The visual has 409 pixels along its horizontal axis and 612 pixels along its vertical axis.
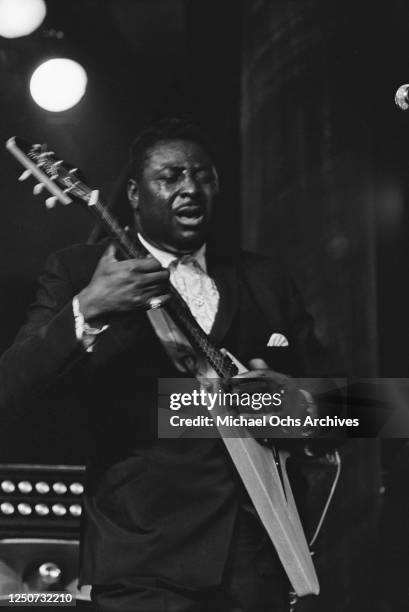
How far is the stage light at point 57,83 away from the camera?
3047 mm

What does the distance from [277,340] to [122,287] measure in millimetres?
530

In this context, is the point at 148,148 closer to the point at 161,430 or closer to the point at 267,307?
the point at 267,307

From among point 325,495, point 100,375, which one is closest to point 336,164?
point 325,495

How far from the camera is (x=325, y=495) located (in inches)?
107

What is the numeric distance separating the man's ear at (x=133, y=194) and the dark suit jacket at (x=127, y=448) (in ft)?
0.80

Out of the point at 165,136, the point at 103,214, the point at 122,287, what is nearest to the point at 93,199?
the point at 103,214

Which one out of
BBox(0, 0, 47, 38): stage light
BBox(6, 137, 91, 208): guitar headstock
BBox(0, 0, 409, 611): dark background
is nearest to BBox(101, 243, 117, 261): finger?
BBox(6, 137, 91, 208): guitar headstock

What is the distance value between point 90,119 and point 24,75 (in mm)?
306

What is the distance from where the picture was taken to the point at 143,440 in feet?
6.96

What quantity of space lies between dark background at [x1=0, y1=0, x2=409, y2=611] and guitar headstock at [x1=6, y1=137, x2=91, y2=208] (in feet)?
2.39

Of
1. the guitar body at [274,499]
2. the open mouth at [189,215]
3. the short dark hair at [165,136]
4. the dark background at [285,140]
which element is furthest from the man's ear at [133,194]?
the guitar body at [274,499]

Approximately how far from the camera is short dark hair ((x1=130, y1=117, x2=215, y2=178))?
244 centimetres

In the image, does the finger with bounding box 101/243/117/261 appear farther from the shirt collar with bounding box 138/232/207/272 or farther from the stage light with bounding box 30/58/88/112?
the stage light with bounding box 30/58/88/112

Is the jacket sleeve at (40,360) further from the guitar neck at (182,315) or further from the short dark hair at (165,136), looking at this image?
the short dark hair at (165,136)
